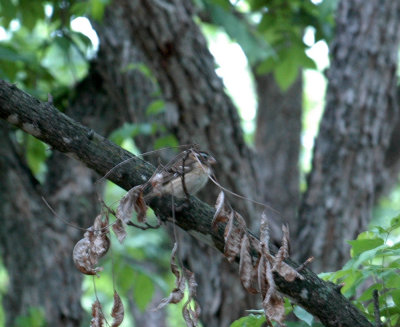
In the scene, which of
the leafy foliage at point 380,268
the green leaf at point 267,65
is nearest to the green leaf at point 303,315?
the leafy foliage at point 380,268

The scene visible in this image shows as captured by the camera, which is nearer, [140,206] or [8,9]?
[140,206]

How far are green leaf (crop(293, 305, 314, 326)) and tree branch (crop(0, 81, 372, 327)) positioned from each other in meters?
0.04

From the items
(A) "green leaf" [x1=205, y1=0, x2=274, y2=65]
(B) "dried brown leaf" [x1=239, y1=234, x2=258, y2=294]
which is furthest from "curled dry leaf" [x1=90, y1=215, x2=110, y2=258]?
(A) "green leaf" [x1=205, y1=0, x2=274, y2=65]

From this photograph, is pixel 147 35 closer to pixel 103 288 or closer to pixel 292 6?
pixel 292 6

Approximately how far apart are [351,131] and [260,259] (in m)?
2.81

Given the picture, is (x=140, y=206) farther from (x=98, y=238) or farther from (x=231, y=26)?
(x=231, y=26)

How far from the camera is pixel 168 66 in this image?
4023 millimetres

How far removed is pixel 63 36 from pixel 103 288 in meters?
7.21

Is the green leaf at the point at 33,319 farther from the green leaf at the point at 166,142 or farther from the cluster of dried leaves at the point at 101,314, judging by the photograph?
the cluster of dried leaves at the point at 101,314

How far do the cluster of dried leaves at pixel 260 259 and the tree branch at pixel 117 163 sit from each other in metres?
0.17

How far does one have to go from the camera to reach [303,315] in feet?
6.09

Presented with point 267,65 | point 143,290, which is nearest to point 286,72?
point 267,65

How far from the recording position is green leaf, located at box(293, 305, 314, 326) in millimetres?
1838

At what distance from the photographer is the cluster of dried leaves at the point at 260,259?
5.42 feet
